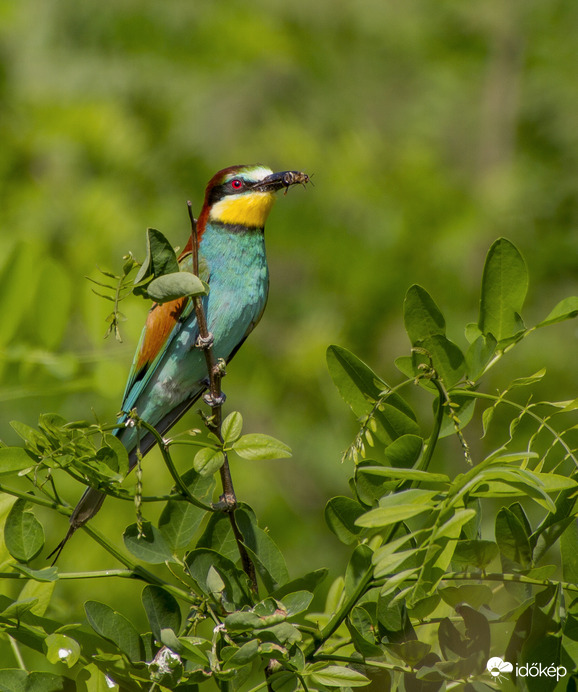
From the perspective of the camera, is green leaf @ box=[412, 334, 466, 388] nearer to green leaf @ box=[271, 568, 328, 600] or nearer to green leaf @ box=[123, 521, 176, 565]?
green leaf @ box=[271, 568, 328, 600]

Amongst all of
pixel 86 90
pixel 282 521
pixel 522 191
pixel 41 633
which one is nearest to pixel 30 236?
pixel 86 90

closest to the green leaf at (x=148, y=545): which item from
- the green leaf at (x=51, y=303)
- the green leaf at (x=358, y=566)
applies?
the green leaf at (x=358, y=566)

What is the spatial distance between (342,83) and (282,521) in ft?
9.75

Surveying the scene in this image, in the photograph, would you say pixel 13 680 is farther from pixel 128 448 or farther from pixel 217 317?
pixel 217 317

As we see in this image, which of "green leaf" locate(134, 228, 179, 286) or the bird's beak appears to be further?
the bird's beak

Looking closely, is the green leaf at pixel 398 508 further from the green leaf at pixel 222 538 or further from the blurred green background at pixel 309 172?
the blurred green background at pixel 309 172

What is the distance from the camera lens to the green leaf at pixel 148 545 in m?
0.94

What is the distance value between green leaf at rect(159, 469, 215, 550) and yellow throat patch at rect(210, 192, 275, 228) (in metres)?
1.26

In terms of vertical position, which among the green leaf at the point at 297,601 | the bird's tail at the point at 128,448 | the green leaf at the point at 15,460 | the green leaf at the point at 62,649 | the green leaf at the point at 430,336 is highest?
the green leaf at the point at 430,336

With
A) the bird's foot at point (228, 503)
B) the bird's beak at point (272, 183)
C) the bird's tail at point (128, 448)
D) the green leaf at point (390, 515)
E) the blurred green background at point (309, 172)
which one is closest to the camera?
the green leaf at point (390, 515)

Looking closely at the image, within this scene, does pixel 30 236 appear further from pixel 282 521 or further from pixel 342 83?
pixel 342 83

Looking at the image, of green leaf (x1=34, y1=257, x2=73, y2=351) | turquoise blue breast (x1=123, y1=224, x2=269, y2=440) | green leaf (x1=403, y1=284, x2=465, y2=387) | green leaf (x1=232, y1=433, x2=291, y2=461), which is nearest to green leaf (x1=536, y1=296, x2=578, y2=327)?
green leaf (x1=403, y1=284, x2=465, y2=387)

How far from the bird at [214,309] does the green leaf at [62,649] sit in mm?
1024

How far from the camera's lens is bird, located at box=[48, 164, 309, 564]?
1936 millimetres
